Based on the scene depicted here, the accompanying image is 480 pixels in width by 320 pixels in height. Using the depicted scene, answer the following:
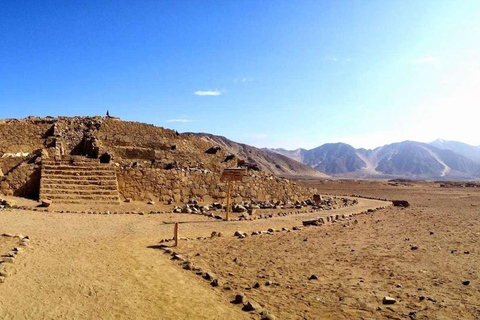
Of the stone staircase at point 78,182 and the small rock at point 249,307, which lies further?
the stone staircase at point 78,182

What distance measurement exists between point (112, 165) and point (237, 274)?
40.5ft

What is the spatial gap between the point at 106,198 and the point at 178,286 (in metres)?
10.7

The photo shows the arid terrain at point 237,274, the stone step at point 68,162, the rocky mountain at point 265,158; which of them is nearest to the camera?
the arid terrain at point 237,274

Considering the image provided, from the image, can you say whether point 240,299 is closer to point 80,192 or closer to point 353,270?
point 353,270

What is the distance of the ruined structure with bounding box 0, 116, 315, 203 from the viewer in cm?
1652

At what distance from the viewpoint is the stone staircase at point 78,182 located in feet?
51.8

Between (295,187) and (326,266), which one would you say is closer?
(326,266)

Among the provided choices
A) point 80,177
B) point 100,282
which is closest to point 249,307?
point 100,282

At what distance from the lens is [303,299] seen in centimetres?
600

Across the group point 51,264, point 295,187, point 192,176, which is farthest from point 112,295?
point 295,187

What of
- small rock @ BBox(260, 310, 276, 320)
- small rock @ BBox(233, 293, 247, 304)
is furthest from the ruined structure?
small rock @ BBox(260, 310, 276, 320)

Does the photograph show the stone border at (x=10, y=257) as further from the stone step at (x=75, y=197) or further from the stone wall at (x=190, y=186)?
the stone wall at (x=190, y=186)

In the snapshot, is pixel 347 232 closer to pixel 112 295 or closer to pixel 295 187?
pixel 112 295

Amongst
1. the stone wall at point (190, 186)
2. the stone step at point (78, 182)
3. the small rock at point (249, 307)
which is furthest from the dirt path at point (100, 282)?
the stone wall at point (190, 186)
